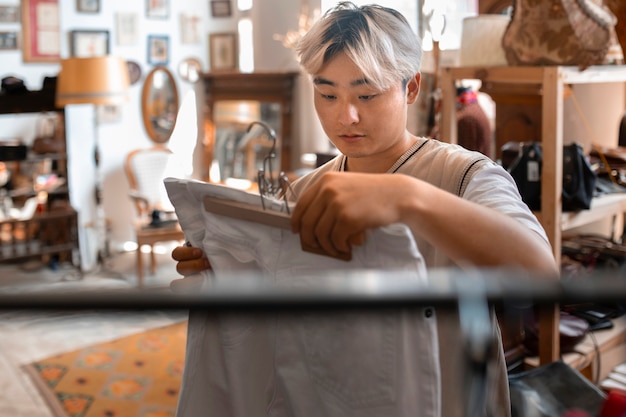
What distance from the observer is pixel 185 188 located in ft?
3.69

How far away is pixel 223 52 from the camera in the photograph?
769 centimetres

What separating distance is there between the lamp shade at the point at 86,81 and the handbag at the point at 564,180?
13.7 feet

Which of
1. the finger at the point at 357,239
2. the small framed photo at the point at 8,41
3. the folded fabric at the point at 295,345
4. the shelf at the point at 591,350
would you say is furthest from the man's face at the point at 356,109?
the small framed photo at the point at 8,41

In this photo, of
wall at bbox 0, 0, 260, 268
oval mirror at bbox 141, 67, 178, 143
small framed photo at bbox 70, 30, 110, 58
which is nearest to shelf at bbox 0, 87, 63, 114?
wall at bbox 0, 0, 260, 268

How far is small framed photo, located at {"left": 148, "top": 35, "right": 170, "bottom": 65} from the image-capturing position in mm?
7185

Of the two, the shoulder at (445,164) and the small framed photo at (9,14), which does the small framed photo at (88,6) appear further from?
the shoulder at (445,164)

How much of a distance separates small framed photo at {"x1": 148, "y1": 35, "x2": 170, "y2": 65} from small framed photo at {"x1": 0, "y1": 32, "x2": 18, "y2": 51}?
1295mm

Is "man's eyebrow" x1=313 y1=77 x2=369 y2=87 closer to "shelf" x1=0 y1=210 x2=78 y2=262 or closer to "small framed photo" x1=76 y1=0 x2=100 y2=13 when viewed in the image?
"shelf" x1=0 y1=210 x2=78 y2=262

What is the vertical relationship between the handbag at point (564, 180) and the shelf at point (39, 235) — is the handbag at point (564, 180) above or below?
above

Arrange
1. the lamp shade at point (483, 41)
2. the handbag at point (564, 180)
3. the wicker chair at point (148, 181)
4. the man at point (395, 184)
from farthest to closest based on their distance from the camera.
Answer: the wicker chair at point (148, 181)
the lamp shade at point (483, 41)
the handbag at point (564, 180)
the man at point (395, 184)

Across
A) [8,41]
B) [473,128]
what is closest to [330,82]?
[473,128]

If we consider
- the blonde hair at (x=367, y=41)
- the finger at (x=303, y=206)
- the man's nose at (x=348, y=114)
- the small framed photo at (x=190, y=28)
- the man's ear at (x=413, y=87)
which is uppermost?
the small framed photo at (x=190, y=28)

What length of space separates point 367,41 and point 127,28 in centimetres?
631

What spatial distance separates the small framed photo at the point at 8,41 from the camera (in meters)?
6.29
